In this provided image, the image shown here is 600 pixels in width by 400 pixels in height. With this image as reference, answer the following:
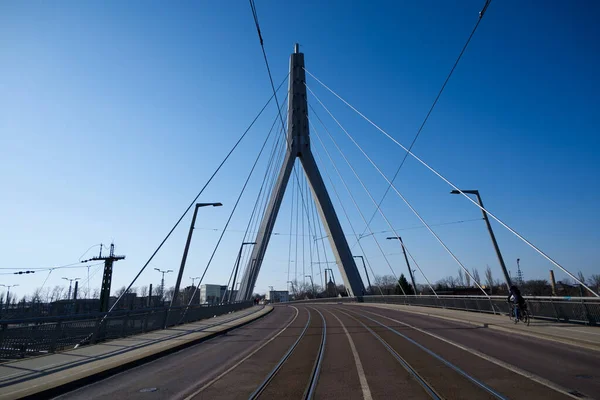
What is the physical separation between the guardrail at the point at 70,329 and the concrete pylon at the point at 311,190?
21.9m

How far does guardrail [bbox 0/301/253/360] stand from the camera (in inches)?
344

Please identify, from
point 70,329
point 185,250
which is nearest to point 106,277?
point 185,250

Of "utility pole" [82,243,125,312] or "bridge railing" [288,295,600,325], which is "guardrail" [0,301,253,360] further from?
"utility pole" [82,243,125,312]

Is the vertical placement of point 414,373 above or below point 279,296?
below

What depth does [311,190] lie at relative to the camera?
40125 millimetres

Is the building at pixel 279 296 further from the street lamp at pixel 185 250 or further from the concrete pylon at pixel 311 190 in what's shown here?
the street lamp at pixel 185 250

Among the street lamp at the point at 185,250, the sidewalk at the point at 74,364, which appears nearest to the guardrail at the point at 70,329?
the sidewalk at the point at 74,364

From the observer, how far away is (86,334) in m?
11.5

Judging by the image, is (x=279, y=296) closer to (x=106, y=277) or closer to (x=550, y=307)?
(x=106, y=277)

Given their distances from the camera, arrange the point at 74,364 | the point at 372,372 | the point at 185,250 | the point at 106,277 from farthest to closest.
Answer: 1. the point at 106,277
2. the point at 185,250
3. the point at 74,364
4. the point at 372,372

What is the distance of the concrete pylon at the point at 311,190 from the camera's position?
3881cm

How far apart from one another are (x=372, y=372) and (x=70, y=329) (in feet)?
26.8

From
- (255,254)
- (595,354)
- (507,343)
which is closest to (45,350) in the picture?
(507,343)

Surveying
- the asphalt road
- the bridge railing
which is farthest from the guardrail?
the bridge railing
